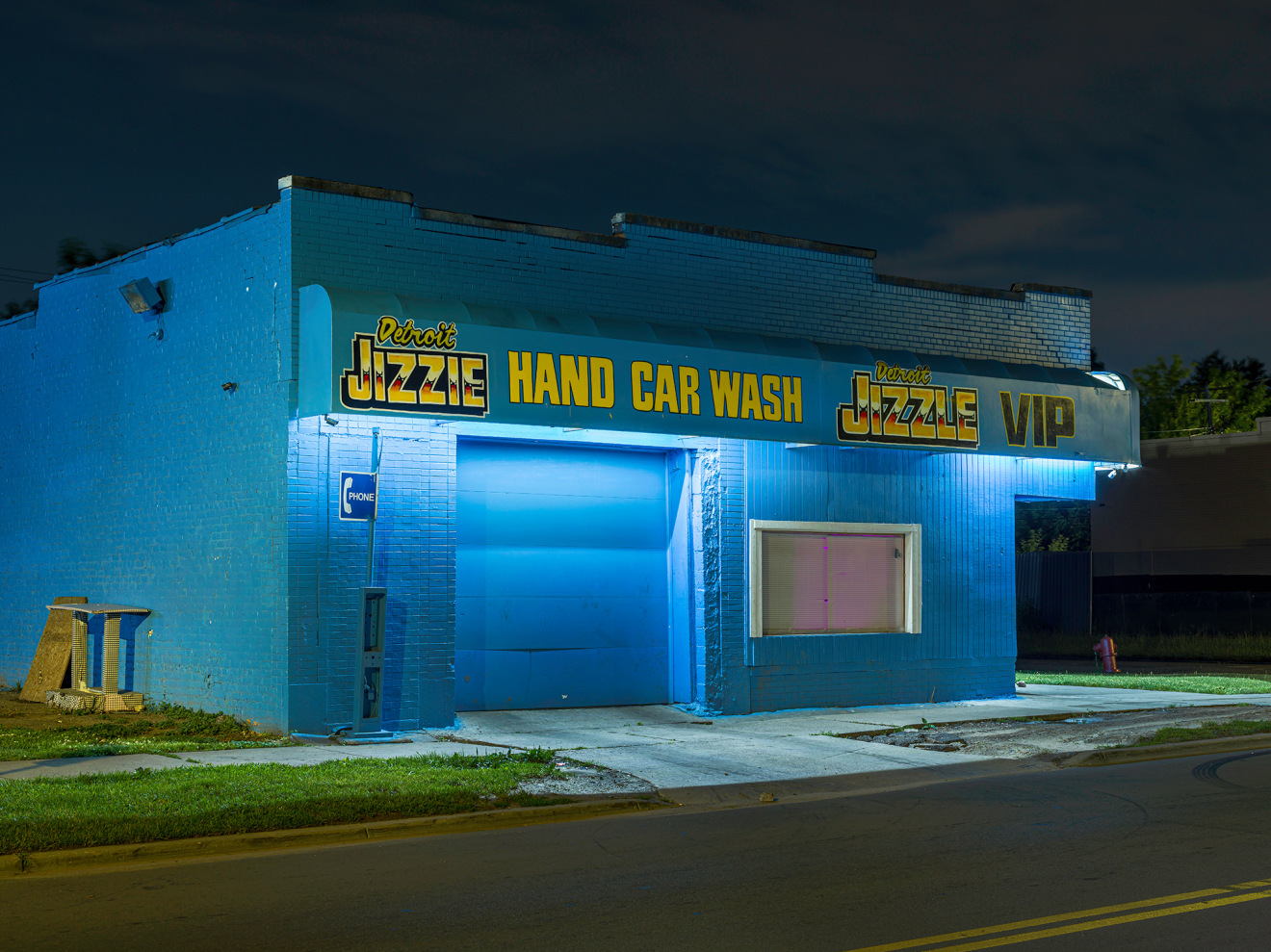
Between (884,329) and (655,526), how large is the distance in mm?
4723

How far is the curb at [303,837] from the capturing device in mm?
8633

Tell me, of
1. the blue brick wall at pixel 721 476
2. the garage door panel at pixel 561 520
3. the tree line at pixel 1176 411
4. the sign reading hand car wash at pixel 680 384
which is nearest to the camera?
the sign reading hand car wash at pixel 680 384

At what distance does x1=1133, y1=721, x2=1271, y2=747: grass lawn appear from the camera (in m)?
14.6

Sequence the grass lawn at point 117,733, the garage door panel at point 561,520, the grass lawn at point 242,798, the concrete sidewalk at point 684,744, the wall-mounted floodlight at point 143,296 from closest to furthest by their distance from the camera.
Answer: the grass lawn at point 242,798
the concrete sidewalk at point 684,744
the grass lawn at point 117,733
the garage door panel at point 561,520
the wall-mounted floodlight at point 143,296

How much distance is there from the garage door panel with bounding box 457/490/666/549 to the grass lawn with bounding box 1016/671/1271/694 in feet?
32.0

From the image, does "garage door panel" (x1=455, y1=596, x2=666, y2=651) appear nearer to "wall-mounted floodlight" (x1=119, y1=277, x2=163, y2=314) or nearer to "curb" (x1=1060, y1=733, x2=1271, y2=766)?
"wall-mounted floodlight" (x1=119, y1=277, x2=163, y2=314)

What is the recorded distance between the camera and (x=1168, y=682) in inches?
890

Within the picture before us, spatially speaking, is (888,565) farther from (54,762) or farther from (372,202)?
(54,762)

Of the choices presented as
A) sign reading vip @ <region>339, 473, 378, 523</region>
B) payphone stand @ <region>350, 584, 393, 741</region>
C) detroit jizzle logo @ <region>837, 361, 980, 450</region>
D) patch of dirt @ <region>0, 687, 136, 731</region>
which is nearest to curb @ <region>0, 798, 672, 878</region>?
payphone stand @ <region>350, 584, 393, 741</region>

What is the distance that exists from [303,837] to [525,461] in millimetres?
7748

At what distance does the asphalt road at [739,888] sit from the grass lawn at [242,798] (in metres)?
0.55

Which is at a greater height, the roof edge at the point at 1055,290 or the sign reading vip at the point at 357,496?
the roof edge at the point at 1055,290

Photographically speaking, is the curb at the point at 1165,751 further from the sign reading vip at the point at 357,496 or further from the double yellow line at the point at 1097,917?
the sign reading vip at the point at 357,496

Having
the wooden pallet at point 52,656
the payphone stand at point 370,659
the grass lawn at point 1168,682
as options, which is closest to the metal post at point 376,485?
the payphone stand at point 370,659
